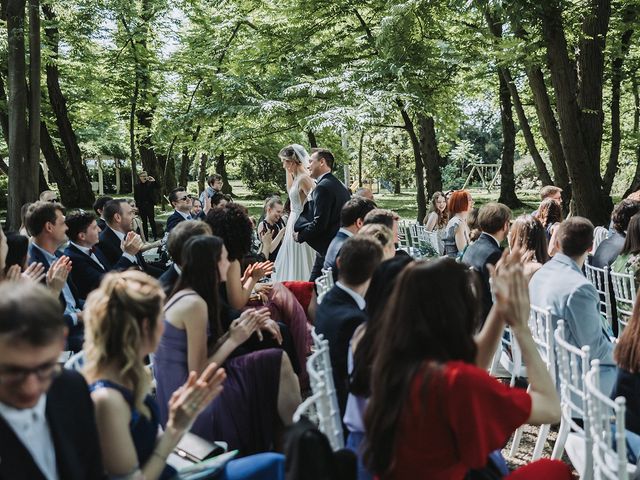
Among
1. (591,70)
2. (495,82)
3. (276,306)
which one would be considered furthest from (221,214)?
(495,82)

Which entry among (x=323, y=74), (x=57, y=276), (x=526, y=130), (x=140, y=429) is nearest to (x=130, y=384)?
(x=140, y=429)

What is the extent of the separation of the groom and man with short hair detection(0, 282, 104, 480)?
4.60 metres

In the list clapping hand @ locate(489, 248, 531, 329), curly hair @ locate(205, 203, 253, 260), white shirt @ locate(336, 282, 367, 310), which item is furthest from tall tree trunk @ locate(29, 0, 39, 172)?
clapping hand @ locate(489, 248, 531, 329)

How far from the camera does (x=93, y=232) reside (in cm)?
610

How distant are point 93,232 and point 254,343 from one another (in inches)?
103

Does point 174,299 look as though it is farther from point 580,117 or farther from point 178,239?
point 580,117

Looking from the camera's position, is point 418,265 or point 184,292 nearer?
→ point 418,265

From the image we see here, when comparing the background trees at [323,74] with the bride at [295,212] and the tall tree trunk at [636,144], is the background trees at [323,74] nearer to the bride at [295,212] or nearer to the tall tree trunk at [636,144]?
the tall tree trunk at [636,144]

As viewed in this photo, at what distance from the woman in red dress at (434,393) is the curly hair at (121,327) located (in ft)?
2.64

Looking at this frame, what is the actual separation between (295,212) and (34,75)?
682cm

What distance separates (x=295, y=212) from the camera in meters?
7.18

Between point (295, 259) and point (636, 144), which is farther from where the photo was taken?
point (636, 144)

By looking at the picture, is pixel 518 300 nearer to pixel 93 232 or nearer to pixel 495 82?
pixel 93 232

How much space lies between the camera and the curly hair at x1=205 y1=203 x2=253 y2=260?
4.90 meters
